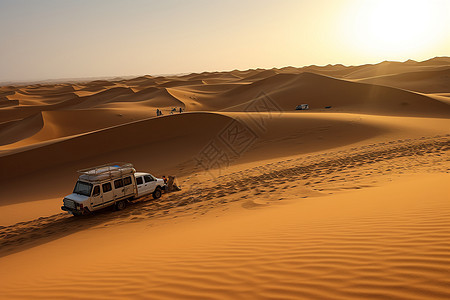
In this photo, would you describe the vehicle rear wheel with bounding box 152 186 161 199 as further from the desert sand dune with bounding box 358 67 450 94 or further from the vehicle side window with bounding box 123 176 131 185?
the desert sand dune with bounding box 358 67 450 94

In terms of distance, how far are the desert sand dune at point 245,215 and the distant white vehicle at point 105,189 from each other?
0.47 meters

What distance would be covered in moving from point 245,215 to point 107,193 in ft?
16.6

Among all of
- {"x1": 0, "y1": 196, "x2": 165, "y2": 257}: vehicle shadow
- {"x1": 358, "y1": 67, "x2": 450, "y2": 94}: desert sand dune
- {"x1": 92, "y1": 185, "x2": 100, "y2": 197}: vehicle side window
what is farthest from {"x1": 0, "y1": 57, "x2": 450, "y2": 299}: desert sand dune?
{"x1": 358, "y1": 67, "x2": 450, "y2": 94}: desert sand dune

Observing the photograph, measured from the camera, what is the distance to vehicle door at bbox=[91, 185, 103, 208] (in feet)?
31.8

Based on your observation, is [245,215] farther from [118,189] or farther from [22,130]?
[22,130]

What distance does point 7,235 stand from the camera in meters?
9.07

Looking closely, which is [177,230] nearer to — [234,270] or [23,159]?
[234,270]

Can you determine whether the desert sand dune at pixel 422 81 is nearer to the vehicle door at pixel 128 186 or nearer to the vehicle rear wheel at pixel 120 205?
→ the vehicle door at pixel 128 186

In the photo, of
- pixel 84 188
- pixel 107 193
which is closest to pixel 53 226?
pixel 84 188

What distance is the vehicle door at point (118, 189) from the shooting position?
10.2 m

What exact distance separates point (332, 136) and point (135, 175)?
13.0 metres

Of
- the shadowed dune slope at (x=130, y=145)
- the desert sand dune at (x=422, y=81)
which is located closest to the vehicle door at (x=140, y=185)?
the shadowed dune slope at (x=130, y=145)

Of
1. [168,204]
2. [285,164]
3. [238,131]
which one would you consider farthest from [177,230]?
[238,131]

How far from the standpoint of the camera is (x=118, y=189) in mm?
10305
